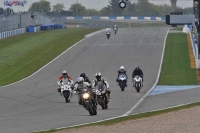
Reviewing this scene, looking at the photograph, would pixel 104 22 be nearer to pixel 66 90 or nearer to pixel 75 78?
pixel 75 78

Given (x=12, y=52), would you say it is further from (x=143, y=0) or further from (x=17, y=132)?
(x=143, y=0)

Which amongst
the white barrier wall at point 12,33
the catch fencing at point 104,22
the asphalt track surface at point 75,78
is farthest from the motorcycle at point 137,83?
the catch fencing at point 104,22

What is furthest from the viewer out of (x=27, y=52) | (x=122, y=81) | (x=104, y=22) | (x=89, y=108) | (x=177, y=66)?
(x=104, y=22)

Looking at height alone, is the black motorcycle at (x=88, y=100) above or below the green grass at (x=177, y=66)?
above

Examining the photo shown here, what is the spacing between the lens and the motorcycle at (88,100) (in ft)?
69.1

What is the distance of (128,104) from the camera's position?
86.7 ft

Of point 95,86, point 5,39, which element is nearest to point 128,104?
point 95,86

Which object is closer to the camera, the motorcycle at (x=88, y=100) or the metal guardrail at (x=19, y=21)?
the motorcycle at (x=88, y=100)

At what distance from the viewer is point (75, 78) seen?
42875 mm

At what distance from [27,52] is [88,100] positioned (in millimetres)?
40881

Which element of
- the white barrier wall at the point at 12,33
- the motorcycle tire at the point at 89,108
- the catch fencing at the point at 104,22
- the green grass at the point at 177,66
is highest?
the catch fencing at the point at 104,22

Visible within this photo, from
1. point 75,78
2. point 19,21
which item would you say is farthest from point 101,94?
point 19,21

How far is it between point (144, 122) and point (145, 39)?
5342 cm

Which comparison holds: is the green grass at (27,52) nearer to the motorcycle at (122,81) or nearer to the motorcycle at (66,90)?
the motorcycle at (122,81)
